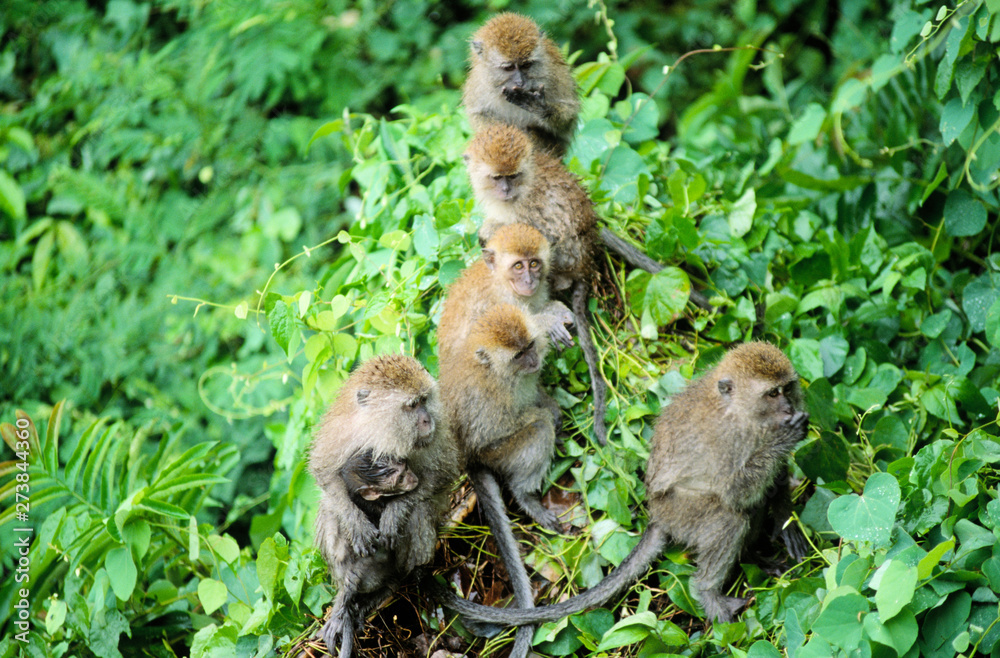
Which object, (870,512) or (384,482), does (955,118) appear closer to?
(870,512)

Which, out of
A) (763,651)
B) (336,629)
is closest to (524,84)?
(336,629)

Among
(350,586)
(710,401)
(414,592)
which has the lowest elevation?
(414,592)

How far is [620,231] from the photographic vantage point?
4.22 meters

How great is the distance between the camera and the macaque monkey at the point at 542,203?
3875 millimetres

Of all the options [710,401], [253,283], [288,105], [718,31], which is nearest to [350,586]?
[710,401]

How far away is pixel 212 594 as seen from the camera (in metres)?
3.61

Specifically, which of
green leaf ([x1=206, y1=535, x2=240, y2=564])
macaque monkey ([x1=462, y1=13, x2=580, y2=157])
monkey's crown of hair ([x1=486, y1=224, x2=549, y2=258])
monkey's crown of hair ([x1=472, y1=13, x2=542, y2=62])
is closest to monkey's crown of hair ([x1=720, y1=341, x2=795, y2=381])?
monkey's crown of hair ([x1=486, y1=224, x2=549, y2=258])

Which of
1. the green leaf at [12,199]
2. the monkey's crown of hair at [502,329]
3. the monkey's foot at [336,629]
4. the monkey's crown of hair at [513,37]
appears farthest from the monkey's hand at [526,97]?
the green leaf at [12,199]

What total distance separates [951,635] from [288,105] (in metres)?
6.92

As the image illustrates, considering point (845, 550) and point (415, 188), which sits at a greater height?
point (415, 188)

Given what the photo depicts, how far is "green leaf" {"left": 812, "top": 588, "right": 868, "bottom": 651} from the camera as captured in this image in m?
2.66

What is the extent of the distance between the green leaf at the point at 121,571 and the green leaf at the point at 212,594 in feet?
0.96

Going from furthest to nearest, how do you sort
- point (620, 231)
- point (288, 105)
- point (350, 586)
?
1. point (288, 105)
2. point (620, 231)
3. point (350, 586)

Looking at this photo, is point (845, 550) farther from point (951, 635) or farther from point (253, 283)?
point (253, 283)
